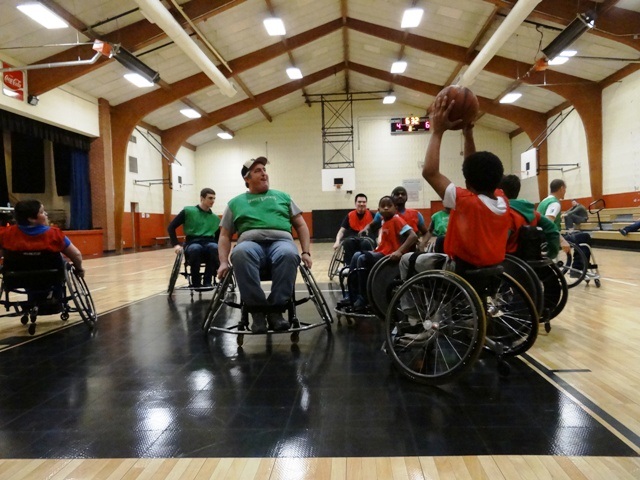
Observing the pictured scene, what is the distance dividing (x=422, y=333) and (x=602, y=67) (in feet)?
37.1

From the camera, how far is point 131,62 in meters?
9.05

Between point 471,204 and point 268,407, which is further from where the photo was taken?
point 471,204

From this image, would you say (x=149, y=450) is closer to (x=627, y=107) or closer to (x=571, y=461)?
(x=571, y=461)

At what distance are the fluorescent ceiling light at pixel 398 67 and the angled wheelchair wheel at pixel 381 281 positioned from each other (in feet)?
37.8

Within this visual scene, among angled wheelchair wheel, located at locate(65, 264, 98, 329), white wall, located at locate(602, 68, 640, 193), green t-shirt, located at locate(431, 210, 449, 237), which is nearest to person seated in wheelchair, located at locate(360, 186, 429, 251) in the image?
green t-shirt, located at locate(431, 210, 449, 237)

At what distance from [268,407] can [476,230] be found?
1110mm

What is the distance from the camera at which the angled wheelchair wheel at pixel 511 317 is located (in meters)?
2.04

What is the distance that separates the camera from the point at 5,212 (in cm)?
804

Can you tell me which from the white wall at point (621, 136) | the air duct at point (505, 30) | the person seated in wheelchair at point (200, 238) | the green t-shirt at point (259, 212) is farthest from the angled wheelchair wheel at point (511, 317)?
the white wall at point (621, 136)

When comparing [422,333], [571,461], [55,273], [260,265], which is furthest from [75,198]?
[571,461]

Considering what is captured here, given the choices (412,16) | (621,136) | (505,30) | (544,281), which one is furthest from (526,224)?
(621,136)

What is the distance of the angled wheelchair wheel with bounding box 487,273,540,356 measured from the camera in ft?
6.69

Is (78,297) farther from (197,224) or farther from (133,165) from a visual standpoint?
(133,165)

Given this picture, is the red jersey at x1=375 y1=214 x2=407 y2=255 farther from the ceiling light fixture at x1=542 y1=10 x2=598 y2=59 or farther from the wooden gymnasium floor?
the ceiling light fixture at x1=542 y1=10 x2=598 y2=59
